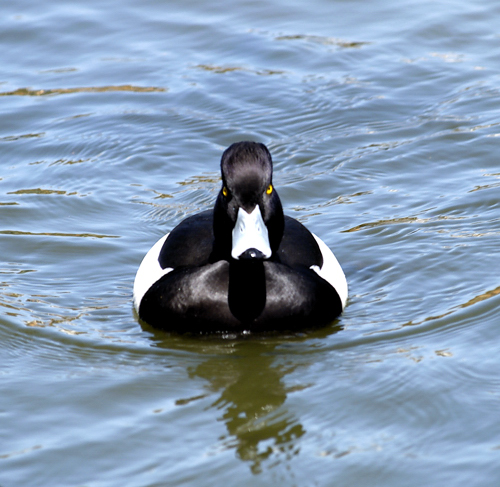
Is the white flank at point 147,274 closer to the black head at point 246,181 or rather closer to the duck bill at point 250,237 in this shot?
the black head at point 246,181

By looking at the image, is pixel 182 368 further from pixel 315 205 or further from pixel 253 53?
pixel 253 53

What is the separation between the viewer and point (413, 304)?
646 centimetres

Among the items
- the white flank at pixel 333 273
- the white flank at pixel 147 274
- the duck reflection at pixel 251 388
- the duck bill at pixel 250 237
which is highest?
the duck bill at pixel 250 237

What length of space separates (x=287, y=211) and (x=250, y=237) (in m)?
2.89

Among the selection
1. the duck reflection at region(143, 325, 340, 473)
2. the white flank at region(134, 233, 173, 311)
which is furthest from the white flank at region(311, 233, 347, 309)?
the white flank at region(134, 233, 173, 311)

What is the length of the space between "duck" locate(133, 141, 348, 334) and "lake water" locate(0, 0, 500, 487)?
138 mm

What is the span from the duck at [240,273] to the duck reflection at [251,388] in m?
0.10

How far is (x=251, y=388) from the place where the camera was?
548cm

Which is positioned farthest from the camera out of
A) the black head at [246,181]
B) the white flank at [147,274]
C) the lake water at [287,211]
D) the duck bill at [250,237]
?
the white flank at [147,274]

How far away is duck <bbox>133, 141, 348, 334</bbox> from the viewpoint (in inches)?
218

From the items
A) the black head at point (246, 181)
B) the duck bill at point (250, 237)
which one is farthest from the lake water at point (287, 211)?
the black head at point (246, 181)

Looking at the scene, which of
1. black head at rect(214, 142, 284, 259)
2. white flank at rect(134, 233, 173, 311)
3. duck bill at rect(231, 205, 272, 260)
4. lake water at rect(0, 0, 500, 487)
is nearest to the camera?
lake water at rect(0, 0, 500, 487)

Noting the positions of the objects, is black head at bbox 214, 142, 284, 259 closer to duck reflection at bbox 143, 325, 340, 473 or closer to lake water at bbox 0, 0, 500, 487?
duck reflection at bbox 143, 325, 340, 473

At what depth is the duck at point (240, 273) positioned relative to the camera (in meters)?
5.53
